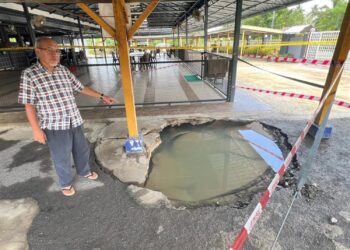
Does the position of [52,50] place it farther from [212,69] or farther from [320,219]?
[212,69]

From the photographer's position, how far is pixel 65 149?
8.45 feet

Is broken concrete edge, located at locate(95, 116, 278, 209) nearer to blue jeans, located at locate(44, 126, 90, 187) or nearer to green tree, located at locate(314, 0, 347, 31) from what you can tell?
blue jeans, located at locate(44, 126, 90, 187)

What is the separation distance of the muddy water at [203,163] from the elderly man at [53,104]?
1199 mm

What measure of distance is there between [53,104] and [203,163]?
2.46 metres

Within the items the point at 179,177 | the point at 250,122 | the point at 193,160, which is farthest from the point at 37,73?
the point at 250,122

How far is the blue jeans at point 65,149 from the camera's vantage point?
2476mm

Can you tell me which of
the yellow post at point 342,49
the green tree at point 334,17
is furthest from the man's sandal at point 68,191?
the green tree at point 334,17

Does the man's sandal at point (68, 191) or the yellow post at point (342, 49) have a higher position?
the yellow post at point (342, 49)

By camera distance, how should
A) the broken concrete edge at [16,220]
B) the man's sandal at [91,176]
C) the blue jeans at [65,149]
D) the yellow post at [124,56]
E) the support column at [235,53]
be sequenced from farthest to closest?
the support column at [235,53]
the man's sandal at [91,176]
the yellow post at [124,56]
the blue jeans at [65,149]
the broken concrete edge at [16,220]

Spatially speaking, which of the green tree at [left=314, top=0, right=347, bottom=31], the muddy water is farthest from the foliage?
the muddy water

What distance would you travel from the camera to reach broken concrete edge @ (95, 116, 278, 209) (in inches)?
106

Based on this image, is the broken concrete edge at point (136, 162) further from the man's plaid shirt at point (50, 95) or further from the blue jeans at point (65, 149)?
the man's plaid shirt at point (50, 95)

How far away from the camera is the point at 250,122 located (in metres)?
4.95

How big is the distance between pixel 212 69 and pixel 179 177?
4.91 metres
